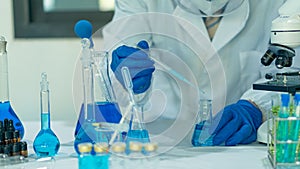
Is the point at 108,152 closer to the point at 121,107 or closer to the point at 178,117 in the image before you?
the point at 121,107

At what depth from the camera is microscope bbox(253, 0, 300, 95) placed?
1.15 metres

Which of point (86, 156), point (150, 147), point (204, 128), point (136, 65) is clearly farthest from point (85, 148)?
point (204, 128)

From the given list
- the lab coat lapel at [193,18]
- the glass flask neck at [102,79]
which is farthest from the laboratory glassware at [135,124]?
the lab coat lapel at [193,18]

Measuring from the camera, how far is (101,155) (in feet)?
3.18

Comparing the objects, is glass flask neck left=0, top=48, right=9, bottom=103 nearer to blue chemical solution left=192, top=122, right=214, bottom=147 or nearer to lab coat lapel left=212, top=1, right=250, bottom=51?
blue chemical solution left=192, top=122, right=214, bottom=147

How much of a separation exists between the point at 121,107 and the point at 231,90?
692 mm

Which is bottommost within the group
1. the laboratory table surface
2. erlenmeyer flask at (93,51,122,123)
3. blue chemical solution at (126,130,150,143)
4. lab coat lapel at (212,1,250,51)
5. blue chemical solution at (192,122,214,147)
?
the laboratory table surface

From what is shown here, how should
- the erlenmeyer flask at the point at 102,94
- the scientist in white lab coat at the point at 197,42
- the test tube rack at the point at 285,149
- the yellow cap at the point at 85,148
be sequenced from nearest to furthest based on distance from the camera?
the yellow cap at the point at 85,148 → the test tube rack at the point at 285,149 → the erlenmeyer flask at the point at 102,94 → the scientist in white lab coat at the point at 197,42

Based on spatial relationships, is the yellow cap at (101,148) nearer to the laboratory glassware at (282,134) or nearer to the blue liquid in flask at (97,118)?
the blue liquid in flask at (97,118)

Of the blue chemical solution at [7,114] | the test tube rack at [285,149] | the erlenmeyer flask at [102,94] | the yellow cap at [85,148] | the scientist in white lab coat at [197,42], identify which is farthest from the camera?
the scientist in white lab coat at [197,42]

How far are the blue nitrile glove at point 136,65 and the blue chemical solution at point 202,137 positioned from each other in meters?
0.19

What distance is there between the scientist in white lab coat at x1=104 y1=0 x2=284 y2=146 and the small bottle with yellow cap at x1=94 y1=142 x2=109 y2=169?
56cm

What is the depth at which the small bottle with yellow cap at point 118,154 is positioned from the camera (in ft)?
3.19

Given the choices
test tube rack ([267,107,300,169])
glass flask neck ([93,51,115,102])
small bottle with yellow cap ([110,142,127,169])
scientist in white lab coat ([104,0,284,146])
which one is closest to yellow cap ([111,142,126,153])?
small bottle with yellow cap ([110,142,127,169])
